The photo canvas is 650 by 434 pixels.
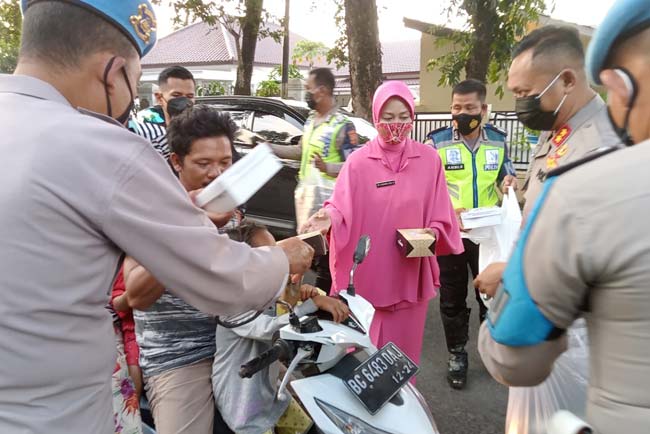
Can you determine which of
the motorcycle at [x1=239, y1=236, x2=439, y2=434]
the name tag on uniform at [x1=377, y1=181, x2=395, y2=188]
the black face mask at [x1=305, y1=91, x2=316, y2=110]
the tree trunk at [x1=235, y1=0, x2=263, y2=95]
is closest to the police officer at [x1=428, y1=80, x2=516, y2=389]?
the name tag on uniform at [x1=377, y1=181, x2=395, y2=188]

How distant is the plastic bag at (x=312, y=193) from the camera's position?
4000 millimetres

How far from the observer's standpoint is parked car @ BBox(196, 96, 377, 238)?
21.2 ft

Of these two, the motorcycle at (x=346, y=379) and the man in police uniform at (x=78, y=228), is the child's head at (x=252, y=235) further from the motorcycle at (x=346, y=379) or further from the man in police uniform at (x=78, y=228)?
the man in police uniform at (x=78, y=228)

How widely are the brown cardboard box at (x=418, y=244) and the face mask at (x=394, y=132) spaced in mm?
600

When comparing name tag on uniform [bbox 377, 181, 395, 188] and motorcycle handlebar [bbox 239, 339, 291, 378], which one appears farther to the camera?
name tag on uniform [bbox 377, 181, 395, 188]

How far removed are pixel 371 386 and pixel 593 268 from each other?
1098mm

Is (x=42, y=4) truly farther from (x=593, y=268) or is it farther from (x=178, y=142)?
(x=593, y=268)

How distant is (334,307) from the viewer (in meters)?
2.05

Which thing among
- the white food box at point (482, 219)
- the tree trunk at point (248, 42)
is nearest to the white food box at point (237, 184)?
the white food box at point (482, 219)

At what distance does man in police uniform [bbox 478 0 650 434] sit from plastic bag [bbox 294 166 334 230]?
9.56 feet

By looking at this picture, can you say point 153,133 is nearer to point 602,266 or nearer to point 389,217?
point 389,217

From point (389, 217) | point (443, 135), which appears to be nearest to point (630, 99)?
Answer: point (389, 217)

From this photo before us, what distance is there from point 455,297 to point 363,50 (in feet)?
13.4

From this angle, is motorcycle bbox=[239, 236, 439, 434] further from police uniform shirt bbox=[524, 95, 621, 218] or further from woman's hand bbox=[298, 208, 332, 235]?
woman's hand bbox=[298, 208, 332, 235]
